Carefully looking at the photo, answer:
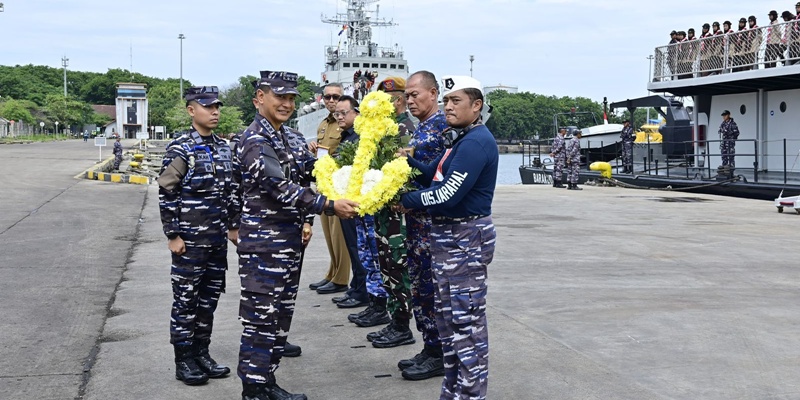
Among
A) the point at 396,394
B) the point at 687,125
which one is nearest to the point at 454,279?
the point at 396,394

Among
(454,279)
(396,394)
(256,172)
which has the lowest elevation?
(396,394)

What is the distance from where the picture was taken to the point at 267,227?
453cm

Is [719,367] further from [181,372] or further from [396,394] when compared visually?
[181,372]

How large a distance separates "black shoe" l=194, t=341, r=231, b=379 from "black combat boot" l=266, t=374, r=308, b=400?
2.05 ft

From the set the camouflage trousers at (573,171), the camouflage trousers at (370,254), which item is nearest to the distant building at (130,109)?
the camouflage trousers at (573,171)

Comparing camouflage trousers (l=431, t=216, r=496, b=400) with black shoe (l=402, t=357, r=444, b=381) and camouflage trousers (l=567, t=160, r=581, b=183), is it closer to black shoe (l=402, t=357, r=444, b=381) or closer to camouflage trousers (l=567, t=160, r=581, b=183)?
Answer: black shoe (l=402, t=357, r=444, b=381)

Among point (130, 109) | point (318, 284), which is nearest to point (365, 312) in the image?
point (318, 284)

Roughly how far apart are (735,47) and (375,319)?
17.9 meters

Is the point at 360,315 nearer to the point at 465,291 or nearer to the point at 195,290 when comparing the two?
the point at 195,290

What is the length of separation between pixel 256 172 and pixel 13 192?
18152mm

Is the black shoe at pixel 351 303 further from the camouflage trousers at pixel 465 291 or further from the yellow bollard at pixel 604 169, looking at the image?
Result: the yellow bollard at pixel 604 169

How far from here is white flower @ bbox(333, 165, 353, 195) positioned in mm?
4531

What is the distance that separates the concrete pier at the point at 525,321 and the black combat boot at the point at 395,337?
8 cm

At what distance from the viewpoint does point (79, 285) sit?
835cm
